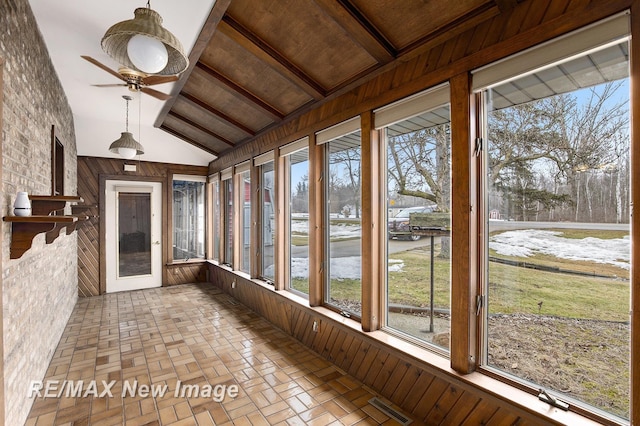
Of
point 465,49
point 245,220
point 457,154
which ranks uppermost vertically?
point 465,49

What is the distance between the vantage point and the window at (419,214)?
229 centimetres

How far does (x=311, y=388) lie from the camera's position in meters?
2.63

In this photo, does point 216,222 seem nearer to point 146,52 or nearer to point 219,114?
point 219,114

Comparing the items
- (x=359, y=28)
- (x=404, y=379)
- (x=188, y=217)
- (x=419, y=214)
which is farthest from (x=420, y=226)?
(x=188, y=217)

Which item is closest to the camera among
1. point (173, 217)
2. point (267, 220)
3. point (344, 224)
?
point (344, 224)

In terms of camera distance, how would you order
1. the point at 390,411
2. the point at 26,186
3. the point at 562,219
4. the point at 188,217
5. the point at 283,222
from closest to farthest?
the point at 562,219
the point at 390,411
the point at 26,186
the point at 283,222
the point at 188,217

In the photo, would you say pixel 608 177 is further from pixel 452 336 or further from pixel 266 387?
pixel 266 387

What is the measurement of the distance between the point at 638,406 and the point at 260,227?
420 centimetres

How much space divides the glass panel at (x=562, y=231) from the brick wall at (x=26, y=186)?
3.05 m

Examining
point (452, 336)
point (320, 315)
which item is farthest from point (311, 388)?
point (452, 336)

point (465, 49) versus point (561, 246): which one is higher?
point (465, 49)

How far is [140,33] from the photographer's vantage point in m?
1.62

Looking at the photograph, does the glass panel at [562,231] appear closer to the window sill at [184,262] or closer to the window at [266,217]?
the window at [266,217]

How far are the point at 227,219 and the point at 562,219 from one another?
17.6 ft
